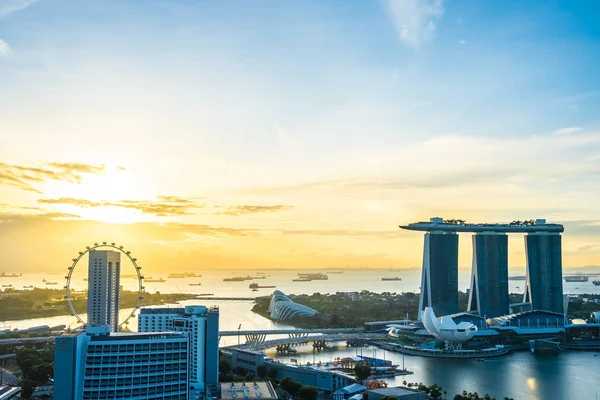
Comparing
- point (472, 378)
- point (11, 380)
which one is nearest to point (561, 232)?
point (472, 378)

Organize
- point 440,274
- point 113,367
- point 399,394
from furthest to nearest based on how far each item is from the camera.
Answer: point 440,274 < point 399,394 < point 113,367

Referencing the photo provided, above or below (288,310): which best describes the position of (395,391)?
above

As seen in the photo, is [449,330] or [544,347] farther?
[544,347]

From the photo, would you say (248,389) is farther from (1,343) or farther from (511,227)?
(511,227)

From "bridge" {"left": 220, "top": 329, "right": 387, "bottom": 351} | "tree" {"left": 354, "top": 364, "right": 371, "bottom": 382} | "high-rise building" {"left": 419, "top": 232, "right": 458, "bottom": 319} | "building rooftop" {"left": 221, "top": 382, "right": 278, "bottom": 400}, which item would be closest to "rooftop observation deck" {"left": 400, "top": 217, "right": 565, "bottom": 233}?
"high-rise building" {"left": 419, "top": 232, "right": 458, "bottom": 319}

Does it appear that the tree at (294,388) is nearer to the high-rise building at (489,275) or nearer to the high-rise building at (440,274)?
the high-rise building at (440,274)

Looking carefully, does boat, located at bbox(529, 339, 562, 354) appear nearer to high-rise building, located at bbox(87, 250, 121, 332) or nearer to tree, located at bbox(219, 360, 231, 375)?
tree, located at bbox(219, 360, 231, 375)

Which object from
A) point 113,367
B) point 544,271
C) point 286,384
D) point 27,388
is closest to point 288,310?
point 544,271

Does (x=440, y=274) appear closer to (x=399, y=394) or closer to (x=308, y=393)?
(x=308, y=393)
